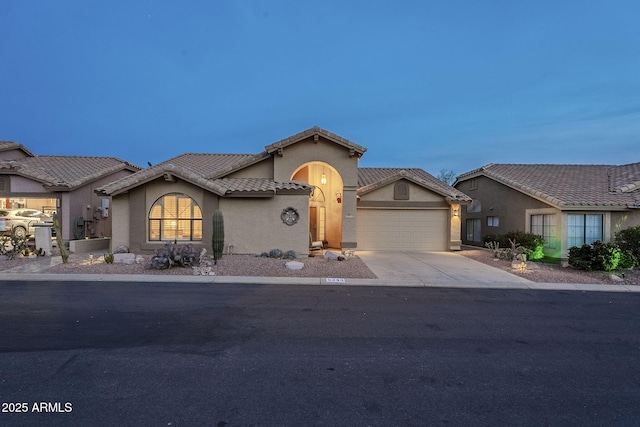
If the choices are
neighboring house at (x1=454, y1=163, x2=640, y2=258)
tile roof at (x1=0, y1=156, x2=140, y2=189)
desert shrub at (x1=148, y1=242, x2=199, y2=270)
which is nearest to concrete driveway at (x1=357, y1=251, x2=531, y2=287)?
neighboring house at (x1=454, y1=163, x2=640, y2=258)

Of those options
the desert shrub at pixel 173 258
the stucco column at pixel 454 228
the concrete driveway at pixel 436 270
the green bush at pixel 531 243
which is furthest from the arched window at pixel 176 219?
the green bush at pixel 531 243

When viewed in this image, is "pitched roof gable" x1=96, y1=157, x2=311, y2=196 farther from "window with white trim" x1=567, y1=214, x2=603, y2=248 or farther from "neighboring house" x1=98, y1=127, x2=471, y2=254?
"window with white trim" x1=567, y1=214, x2=603, y2=248

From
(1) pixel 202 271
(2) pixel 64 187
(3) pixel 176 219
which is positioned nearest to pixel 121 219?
(3) pixel 176 219

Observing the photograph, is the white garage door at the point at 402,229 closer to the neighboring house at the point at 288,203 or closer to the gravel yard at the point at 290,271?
the neighboring house at the point at 288,203

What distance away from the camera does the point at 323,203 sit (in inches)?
776

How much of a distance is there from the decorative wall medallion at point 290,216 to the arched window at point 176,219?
12.4ft

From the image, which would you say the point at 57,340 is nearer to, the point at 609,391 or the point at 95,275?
the point at 95,275

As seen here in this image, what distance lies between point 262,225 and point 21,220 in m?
15.5

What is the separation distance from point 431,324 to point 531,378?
2184 mm

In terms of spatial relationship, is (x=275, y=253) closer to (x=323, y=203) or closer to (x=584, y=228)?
(x=323, y=203)

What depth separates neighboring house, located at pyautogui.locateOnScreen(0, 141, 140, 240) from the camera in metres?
18.2

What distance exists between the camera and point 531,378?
172 inches

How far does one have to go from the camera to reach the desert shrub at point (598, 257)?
39.6ft

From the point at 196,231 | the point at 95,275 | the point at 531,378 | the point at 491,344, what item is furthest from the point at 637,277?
the point at 95,275
